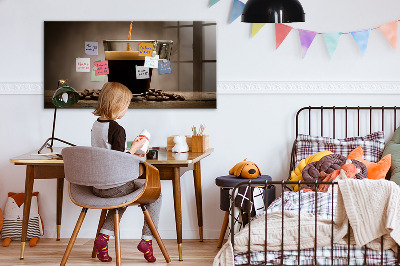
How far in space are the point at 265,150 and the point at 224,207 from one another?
0.65 m

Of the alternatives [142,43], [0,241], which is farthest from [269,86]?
[0,241]

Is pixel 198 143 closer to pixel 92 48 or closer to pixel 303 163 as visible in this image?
pixel 303 163

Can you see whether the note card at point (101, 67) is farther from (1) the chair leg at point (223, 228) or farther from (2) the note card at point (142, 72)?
(1) the chair leg at point (223, 228)

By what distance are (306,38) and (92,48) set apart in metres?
1.54

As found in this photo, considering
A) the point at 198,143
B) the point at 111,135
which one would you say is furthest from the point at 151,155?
the point at 198,143

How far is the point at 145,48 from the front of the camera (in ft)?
15.0

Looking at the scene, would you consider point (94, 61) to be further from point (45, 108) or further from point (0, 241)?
point (0, 241)

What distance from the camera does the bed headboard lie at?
455cm

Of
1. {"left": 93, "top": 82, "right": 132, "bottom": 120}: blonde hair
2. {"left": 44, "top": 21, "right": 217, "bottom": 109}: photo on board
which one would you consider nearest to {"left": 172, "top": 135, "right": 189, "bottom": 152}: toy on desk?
{"left": 44, "top": 21, "right": 217, "bottom": 109}: photo on board

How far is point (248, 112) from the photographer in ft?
15.1

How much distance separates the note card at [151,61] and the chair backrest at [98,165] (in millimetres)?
1225

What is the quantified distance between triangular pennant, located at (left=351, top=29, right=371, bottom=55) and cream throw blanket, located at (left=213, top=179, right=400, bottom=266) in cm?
167

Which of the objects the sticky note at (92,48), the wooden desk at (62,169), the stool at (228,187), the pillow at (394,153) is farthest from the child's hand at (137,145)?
the pillow at (394,153)

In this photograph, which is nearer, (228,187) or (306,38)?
(228,187)
